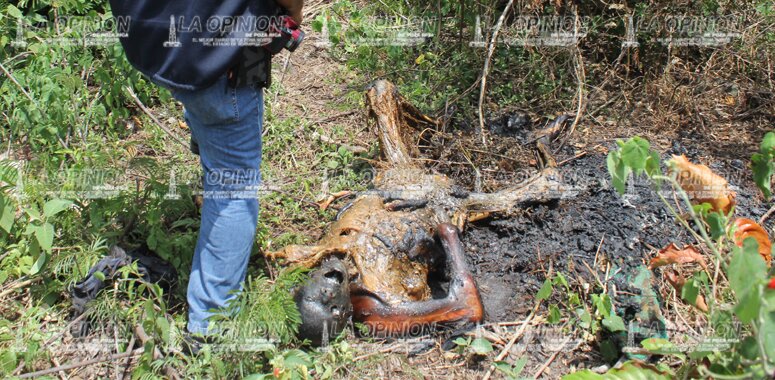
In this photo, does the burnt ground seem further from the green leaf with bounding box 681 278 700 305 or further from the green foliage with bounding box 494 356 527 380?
the green leaf with bounding box 681 278 700 305

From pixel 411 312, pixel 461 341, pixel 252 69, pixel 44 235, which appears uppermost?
pixel 252 69

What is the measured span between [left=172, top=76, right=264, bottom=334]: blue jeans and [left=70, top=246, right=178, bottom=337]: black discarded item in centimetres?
50

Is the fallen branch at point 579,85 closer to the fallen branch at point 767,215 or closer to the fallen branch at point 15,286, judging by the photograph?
the fallen branch at point 767,215

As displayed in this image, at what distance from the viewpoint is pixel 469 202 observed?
4324mm

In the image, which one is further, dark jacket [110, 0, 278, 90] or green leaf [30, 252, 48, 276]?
green leaf [30, 252, 48, 276]

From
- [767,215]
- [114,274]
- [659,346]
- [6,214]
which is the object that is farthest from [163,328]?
[767,215]

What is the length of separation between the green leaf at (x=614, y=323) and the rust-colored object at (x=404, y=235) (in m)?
0.64

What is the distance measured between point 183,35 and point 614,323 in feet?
7.86

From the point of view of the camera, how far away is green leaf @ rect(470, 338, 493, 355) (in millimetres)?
3396

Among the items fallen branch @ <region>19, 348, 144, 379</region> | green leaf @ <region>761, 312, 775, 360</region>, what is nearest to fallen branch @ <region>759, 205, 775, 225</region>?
green leaf @ <region>761, 312, 775, 360</region>

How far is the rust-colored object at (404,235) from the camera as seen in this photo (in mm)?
3576

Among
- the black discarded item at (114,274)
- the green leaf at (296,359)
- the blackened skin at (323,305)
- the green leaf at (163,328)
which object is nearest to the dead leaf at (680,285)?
the blackened skin at (323,305)

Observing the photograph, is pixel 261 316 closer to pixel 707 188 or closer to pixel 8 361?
pixel 8 361

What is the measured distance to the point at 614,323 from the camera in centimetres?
332
